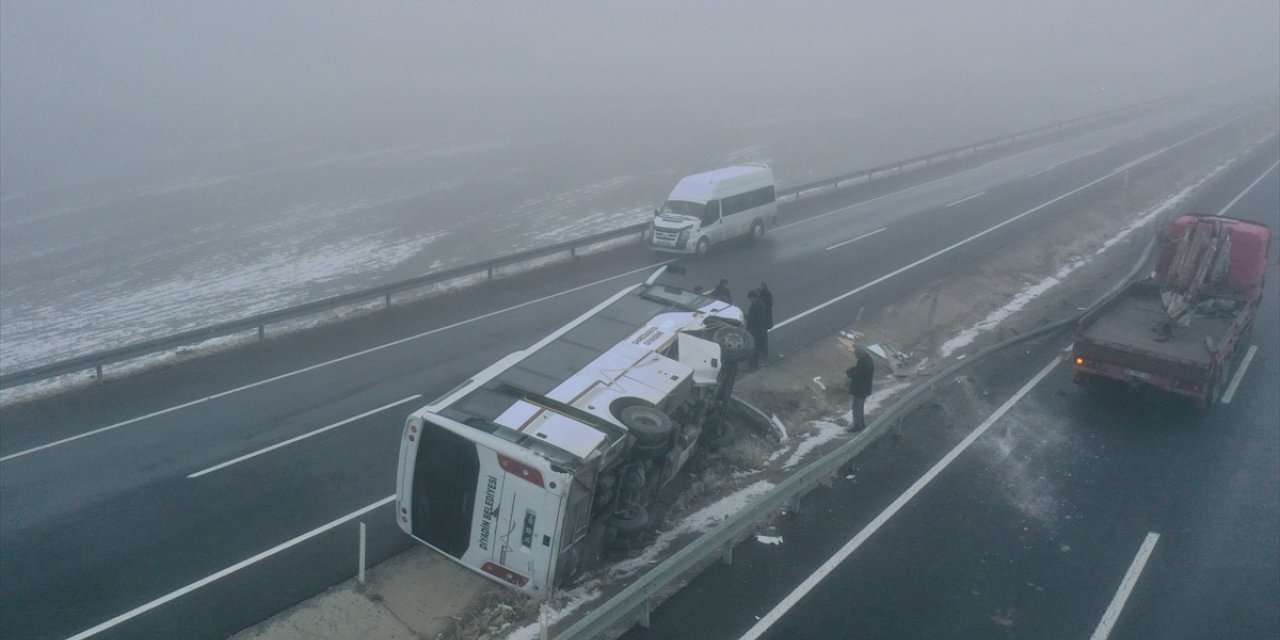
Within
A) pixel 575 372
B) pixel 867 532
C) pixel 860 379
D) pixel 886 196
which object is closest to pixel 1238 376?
pixel 860 379

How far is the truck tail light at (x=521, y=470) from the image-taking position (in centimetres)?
817

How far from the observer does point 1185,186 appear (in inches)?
1374

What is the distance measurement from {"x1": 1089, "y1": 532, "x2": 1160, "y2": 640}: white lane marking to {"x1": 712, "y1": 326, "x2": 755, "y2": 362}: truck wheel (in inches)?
195

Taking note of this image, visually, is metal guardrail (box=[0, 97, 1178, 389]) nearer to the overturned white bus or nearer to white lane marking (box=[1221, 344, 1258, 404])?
the overturned white bus

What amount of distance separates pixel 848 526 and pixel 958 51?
140m

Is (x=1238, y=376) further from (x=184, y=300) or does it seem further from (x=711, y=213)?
(x=184, y=300)

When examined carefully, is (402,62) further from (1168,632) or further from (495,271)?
(1168,632)

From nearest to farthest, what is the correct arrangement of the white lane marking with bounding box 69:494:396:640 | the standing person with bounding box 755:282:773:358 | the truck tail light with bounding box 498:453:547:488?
the truck tail light with bounding box 498:453:547:488, the white lane marking with bounding box 69:494:396:640, the standing person with bounding box 755:282:773:358

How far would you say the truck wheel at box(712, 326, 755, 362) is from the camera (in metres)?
11.5

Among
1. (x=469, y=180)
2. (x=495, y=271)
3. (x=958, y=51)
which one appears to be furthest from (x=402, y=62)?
(x=495, y=271)

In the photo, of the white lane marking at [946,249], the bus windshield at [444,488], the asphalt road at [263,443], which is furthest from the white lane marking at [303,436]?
the white lane marking at [946,249]

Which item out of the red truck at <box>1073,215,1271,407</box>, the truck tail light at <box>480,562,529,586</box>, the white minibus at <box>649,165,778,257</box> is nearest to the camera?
the truck tail light at <box>480,562,529,586</box>

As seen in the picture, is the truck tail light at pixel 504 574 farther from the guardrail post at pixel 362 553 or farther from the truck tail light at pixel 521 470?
the guardrail post at pixel 362 553

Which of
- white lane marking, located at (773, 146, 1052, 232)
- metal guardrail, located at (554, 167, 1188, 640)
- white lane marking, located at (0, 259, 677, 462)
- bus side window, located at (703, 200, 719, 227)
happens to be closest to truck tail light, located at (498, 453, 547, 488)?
metal guardrail, located at (554, 167, 1188, 640)
